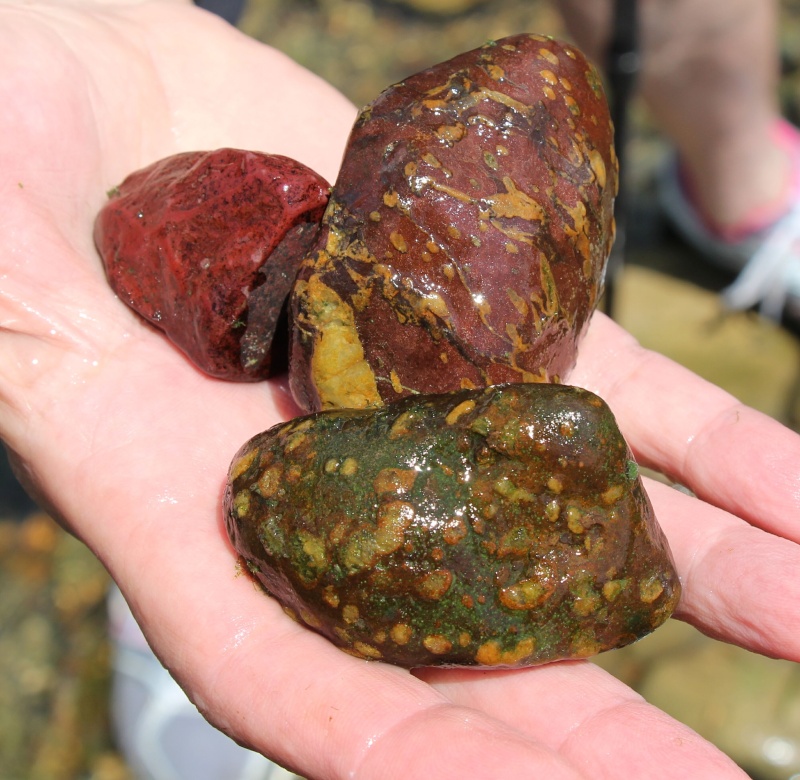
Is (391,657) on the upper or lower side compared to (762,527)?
lower

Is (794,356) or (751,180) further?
(751,180)

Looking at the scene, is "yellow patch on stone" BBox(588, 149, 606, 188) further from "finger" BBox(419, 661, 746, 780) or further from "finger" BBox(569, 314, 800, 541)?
"finger" BBox(419, 661, 746, 780)

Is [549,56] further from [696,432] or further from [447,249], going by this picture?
[696,432]

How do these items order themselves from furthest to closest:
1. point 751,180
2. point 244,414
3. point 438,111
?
1. point 751,180
2. point 244,414
3. point 438,111

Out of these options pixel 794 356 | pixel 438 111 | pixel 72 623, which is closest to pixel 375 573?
pixel 438 111

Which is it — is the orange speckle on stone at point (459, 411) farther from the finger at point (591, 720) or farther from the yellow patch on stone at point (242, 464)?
the finger at point (591, 720)

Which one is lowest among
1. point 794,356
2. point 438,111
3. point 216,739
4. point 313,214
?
point 216,739

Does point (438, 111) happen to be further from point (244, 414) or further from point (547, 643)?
point (547, 643)

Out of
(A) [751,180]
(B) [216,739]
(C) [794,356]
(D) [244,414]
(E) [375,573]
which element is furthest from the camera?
(A) [751,180]
